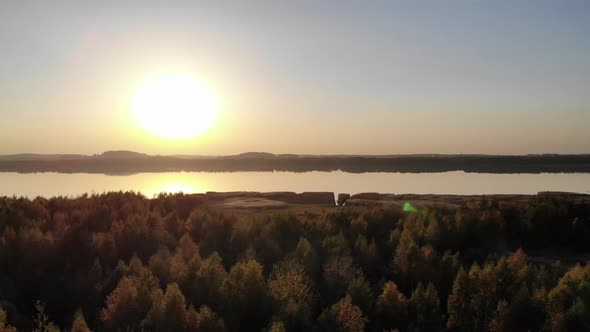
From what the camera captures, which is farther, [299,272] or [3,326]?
[299,272]

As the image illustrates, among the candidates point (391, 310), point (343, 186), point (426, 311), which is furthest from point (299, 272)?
point (343, 186)

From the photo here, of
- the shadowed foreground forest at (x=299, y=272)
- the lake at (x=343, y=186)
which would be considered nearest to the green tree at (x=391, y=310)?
the shadowed foreground forest at (x=299, y=272)

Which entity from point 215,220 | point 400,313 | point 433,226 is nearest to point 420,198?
point 433,226

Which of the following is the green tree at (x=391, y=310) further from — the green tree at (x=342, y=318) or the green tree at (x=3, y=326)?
the green tree at (x=3, y=326)

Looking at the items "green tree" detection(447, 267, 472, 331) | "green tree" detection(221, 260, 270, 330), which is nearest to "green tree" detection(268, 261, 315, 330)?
"green tree" detection(221, 260, 270, 330)

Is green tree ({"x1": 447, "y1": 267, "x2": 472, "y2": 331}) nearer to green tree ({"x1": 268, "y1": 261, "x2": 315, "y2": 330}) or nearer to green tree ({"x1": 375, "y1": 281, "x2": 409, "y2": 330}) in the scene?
green tree ({"x1": 375, "y1": 281, "x2": 409, "y2": 330})

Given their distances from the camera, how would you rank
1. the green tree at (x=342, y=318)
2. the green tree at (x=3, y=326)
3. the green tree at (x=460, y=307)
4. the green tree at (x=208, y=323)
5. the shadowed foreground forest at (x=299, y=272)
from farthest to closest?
the green tree at (x=460, y=307), the shadowed foreground forest at (x=299, y=272), the green tree at (x=342, y=318), the green tree at (x=208, y=323), the green tree at (x=3, y=326)

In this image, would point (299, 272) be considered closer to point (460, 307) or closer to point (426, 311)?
point (426, 311)

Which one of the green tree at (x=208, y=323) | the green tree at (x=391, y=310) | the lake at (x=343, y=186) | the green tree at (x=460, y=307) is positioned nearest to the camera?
the green tree at (x=208, y=323)

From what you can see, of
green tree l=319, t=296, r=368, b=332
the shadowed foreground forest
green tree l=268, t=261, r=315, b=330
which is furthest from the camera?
the shadowed foreground forest
